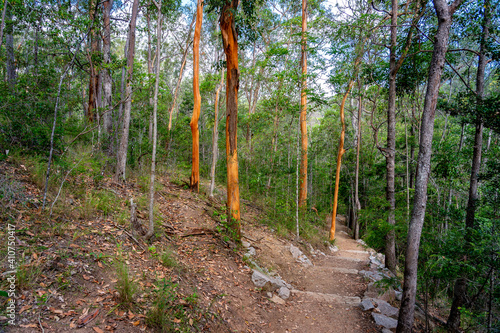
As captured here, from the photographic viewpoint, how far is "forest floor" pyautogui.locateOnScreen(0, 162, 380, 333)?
8.18 ft

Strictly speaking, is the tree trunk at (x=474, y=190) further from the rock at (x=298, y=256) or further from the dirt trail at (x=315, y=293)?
the rock at (x=298, y=256)

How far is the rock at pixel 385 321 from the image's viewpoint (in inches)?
175

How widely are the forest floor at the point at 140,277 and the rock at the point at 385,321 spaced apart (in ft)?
0.48

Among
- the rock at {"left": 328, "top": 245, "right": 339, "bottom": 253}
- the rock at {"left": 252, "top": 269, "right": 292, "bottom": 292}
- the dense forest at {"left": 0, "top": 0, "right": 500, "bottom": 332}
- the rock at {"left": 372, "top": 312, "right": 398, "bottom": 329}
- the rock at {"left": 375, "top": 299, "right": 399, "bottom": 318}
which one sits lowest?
the rock at {"left": 328, "top": 245, "right": 339, "bottom": 253}

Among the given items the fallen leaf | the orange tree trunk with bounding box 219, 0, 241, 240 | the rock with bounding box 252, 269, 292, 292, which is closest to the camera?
the fallen leaf

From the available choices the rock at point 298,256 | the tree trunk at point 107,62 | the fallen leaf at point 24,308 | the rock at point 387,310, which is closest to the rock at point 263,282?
the rock at point 387,310

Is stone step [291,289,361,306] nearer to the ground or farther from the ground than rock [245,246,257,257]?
nearer to the ground

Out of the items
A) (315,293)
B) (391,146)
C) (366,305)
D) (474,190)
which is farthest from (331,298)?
(391,146)

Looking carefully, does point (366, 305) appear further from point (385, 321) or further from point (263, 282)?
point (263, 282)

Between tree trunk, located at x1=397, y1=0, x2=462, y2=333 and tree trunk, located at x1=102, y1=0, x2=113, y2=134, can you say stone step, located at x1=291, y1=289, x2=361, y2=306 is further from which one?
tree trunk, located at x1=102, y1=0, x2=113, y2=134

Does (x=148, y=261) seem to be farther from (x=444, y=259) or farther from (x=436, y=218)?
(x=436, y=218)

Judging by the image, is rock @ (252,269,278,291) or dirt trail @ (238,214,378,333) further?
rock @ (252,269,278,291)

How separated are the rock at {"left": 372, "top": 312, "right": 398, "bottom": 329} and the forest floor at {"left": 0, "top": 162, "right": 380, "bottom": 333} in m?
0.15

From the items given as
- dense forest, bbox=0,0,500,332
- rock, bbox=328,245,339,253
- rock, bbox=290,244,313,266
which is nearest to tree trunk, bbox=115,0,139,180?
dense forest, bbox=0,0,500,332
